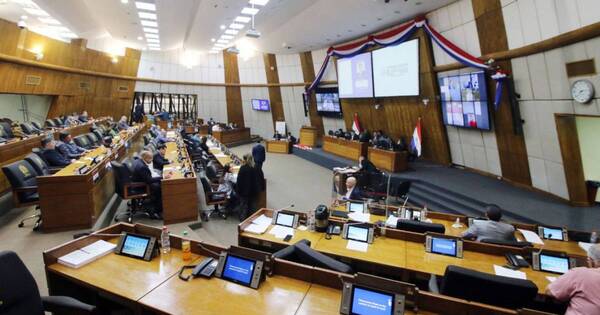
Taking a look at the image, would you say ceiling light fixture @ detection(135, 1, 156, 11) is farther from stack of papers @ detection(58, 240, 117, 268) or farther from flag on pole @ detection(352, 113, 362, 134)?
flag on pole @ detection(352, 113, 362, 134)

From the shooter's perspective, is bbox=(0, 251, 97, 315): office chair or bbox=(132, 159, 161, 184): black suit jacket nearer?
bbox=(0, 251, 97, 315): office chair

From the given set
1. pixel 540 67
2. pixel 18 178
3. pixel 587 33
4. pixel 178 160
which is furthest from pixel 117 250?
pixel 540 67

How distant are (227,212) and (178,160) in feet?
6.84

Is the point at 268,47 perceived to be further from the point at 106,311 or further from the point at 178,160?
the point at 106,311

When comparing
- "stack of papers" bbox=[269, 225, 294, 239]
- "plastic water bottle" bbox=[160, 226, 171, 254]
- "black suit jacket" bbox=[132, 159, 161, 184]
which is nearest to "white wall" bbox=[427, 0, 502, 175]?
"stack of papers" bbox=[269, 225, 294, 239]

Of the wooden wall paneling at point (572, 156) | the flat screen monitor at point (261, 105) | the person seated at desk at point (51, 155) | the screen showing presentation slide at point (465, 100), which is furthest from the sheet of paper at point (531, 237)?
the flat screen monitor at point (261, 105)

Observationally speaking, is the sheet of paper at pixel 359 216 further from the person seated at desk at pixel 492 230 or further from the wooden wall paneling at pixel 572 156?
the wooden wall paneling at pixel 572 156

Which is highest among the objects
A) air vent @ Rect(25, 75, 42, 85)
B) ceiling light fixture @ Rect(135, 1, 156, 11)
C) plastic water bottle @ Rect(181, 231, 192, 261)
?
ceiling light fixture @ Rect(135, 1, 156, 11)

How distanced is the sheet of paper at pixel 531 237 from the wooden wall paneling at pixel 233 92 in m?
16.2

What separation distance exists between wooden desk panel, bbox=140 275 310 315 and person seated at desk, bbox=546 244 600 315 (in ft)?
5.88

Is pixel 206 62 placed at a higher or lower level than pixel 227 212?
higher

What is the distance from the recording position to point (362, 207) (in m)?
4.40

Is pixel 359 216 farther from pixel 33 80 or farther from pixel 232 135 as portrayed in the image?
pixel 232 135

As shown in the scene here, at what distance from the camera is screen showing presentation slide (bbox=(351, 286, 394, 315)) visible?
1.85 m
